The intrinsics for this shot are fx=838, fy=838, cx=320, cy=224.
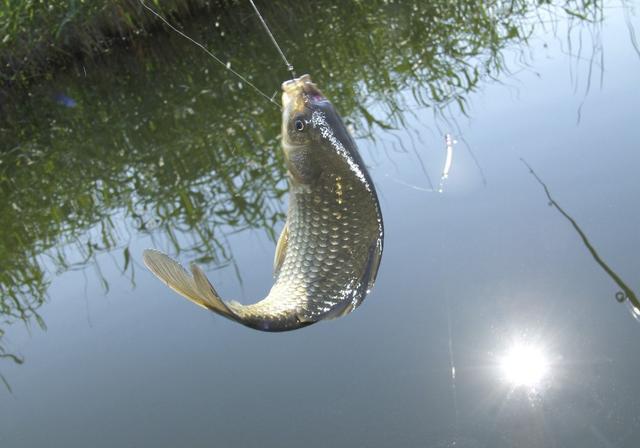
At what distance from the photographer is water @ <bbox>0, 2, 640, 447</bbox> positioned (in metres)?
3.05

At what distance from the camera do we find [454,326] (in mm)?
3357

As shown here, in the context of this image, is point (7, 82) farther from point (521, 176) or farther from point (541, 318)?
point (541, 318)

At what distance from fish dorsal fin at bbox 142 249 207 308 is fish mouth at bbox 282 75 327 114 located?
552 millimetres

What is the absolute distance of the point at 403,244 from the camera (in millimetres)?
3982

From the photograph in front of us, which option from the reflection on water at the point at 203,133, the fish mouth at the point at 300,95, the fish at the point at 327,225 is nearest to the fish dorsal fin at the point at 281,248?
the fish at the point at 327,225

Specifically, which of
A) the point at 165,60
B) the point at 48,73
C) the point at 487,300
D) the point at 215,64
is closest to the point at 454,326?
the point at 487,300

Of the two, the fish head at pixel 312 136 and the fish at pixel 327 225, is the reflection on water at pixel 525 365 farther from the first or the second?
the fish head at pixel 312 136

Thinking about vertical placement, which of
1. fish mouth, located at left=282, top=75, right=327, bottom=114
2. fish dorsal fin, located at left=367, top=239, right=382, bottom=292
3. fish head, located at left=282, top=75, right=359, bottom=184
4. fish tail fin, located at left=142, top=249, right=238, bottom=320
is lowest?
fish dorsal fin, located at left=367, top=239, right=382, bottom=292

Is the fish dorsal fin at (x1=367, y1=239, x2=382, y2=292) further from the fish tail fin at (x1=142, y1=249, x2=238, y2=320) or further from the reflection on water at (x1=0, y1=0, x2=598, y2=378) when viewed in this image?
Answer: the reflection on water at (x1=0, y1=0, x2=598, y2=378)

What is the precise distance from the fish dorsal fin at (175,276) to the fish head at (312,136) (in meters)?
0.46

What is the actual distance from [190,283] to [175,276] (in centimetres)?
4

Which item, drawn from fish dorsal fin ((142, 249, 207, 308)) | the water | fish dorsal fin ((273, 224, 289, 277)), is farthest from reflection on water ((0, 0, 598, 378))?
fish dorsal fin ((142, 249, 207, 308))

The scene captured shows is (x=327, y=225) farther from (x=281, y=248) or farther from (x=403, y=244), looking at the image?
(x=403, y=244)

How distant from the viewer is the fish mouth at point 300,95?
2.00 meters
